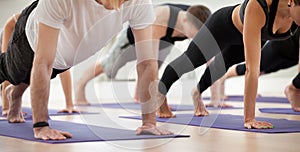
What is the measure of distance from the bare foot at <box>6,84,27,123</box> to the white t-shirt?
46 centimetres

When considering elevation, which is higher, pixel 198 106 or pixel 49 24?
pixel 49 24

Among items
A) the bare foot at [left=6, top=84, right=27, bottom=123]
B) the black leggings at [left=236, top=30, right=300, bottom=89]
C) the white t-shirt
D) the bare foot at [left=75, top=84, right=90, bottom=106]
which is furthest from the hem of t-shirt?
the bare foot at [left=75, top=84, right=90, bottom=106]

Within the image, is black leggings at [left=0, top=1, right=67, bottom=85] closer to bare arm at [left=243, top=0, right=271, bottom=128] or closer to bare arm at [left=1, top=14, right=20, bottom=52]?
bare arm at [left=1, top=14, right=20, bottom=52]

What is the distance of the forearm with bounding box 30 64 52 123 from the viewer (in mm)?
2146

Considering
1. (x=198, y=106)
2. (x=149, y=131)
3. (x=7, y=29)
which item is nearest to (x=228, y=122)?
(x=198, y=106)

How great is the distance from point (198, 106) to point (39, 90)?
1.38 meters

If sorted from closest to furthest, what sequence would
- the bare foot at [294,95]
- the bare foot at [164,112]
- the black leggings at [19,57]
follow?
1. the black leggings at [19,57]
2. the bare foot at [164,112]
3. the bare foot at [294,95]

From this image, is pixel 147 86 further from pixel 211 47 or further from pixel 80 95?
pixel 80 95

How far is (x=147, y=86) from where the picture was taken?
2.29 m

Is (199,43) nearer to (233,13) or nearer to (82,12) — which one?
(233,13)

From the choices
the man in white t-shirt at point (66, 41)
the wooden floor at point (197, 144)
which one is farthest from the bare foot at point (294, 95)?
the man in white t-shirt at point (66, 41)

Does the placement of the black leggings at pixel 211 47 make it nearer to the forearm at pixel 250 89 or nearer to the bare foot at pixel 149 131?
the forearm at pixel 250 89

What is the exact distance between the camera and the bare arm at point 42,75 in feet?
6.95

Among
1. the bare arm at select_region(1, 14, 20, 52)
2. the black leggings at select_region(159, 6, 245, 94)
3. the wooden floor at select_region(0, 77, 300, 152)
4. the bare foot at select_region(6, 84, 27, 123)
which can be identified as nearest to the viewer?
the wooden floor at select_region(0, 77, 300, 152)
